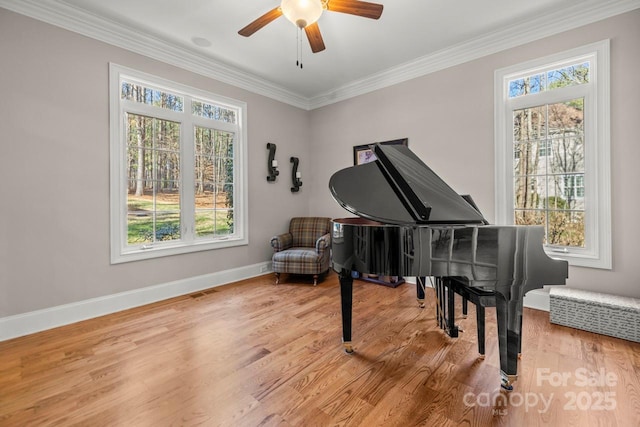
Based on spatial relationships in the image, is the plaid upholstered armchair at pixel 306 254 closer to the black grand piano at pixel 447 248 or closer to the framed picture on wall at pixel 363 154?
the framed picture on wall at pixel 363 154

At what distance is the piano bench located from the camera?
218 centimetres

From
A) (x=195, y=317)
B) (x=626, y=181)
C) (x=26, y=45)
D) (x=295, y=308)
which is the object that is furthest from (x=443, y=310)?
(x=26, y=45)

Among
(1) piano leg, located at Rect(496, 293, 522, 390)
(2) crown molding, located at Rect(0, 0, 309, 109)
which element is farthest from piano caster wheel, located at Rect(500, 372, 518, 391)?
(2) crown molding, located at Rect(0, 0, 309, 109)

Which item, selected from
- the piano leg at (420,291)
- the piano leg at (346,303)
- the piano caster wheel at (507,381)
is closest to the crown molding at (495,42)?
the piano leg at (420,291)

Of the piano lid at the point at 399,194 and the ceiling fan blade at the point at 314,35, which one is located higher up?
the ceiling fan blade at the point at 314,35

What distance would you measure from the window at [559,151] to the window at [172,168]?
3455 millimetres

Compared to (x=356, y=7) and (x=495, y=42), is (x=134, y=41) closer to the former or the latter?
(x=356, y=7)

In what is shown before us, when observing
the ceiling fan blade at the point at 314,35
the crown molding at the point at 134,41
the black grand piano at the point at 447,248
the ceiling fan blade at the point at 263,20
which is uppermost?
the crown molding at the point at 134,41

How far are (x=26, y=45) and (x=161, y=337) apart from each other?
286 cm

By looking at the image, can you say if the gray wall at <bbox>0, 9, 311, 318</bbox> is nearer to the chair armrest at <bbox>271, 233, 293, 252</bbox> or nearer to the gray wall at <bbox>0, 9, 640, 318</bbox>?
the gray wall at <bbox>0, 9, 640, 318</bbox>

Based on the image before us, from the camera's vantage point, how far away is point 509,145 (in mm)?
3053

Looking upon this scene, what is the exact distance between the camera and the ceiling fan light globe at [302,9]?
6.17ft

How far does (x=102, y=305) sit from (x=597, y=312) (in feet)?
15.3

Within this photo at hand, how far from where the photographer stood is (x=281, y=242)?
13.4 ft
